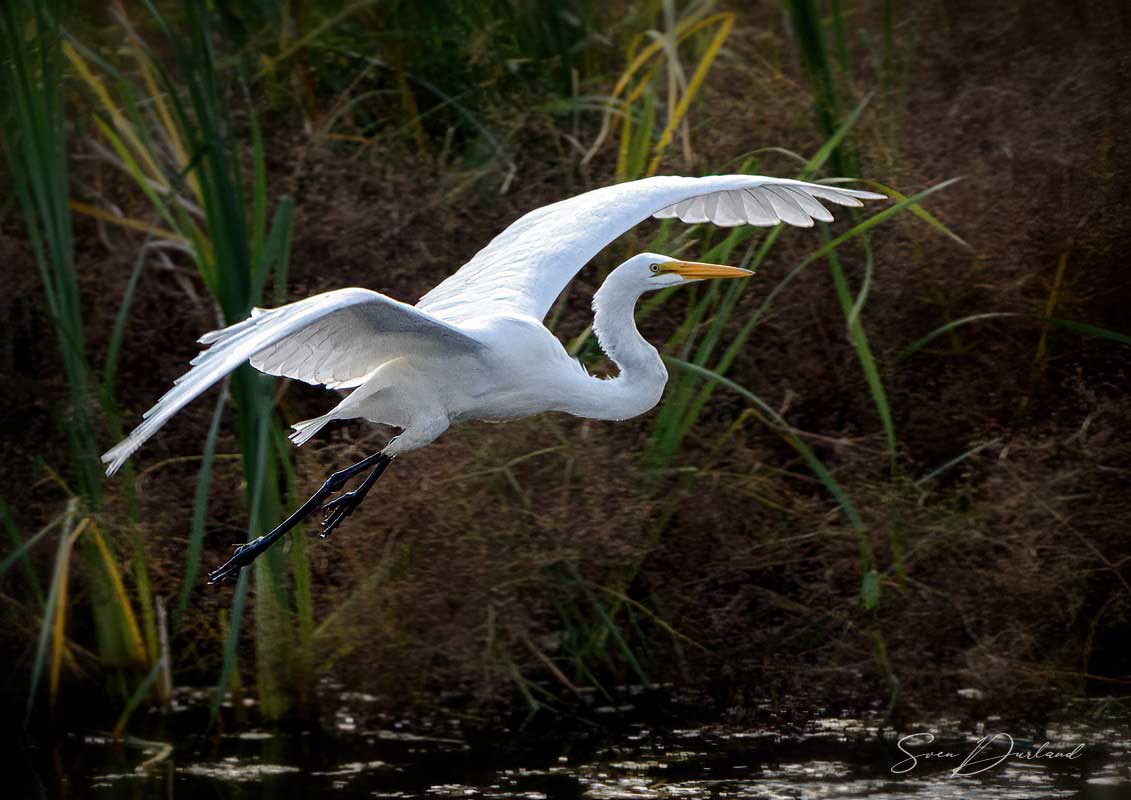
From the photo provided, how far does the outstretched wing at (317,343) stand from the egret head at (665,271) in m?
0.60

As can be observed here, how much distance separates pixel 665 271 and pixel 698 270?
10cm

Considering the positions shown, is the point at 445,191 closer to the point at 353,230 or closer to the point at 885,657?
the point at 353,230

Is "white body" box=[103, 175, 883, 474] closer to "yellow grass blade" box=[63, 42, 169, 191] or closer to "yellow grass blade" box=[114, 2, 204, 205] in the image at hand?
"yellow grass blade" box=[63, 42, 169, 191]

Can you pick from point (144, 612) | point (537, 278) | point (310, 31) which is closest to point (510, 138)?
point (310, 31)

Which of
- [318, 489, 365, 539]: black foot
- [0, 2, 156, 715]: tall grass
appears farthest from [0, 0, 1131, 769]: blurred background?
[318, 489, 365, 539]: black foot

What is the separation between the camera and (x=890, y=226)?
6172 mm

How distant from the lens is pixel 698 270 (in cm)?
474

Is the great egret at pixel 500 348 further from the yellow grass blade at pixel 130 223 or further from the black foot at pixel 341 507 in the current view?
the yellow grass blade at pixel 130 223

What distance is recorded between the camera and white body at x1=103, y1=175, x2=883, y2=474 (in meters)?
4.43

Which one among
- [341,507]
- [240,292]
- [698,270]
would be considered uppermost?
[240,292]

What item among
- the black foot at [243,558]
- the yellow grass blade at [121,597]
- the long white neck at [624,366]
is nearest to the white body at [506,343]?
the long white neck at [624,366]
